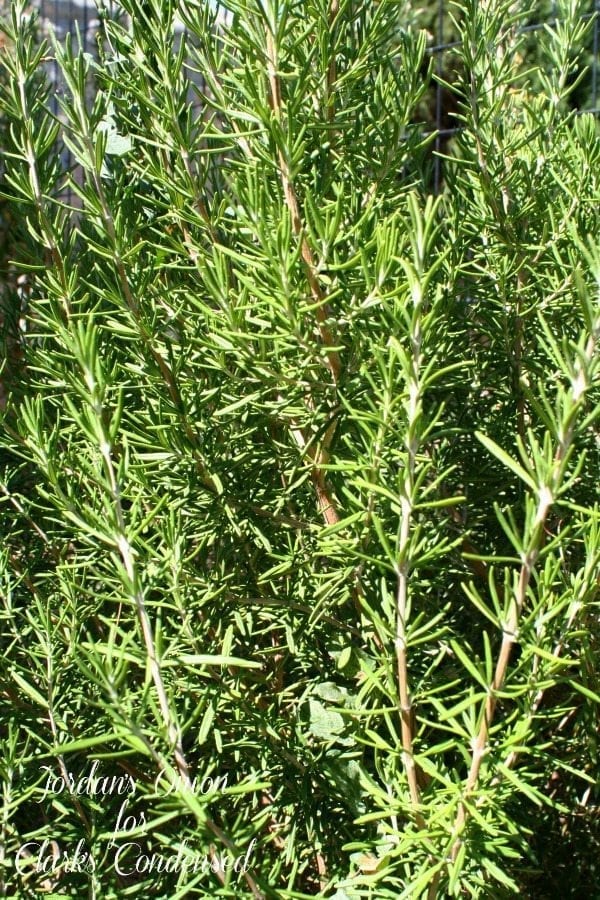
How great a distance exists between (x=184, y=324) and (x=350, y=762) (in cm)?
51

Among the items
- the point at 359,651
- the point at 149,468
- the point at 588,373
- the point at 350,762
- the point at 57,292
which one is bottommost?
the point at 350,762

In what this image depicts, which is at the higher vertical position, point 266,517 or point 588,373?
point 588,373

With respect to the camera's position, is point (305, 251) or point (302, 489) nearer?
point (305, 251)

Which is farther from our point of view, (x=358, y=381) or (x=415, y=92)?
(x=415, y=92)

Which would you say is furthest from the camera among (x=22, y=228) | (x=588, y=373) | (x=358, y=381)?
(x=22, y=228)

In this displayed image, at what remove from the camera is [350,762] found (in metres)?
0.86

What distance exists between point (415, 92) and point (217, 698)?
27.1 inches

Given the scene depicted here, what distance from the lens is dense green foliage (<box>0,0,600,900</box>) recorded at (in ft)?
2.29

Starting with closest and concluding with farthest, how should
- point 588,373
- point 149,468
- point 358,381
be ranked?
1. point 588,373
2. point 358,381
3. point 149,468

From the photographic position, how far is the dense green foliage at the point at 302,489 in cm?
70

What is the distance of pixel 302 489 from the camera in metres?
0.98

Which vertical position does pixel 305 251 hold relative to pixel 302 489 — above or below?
above

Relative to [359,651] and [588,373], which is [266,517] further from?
[588,373]

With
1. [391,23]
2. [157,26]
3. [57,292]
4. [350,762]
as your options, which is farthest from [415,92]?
[350,762]
